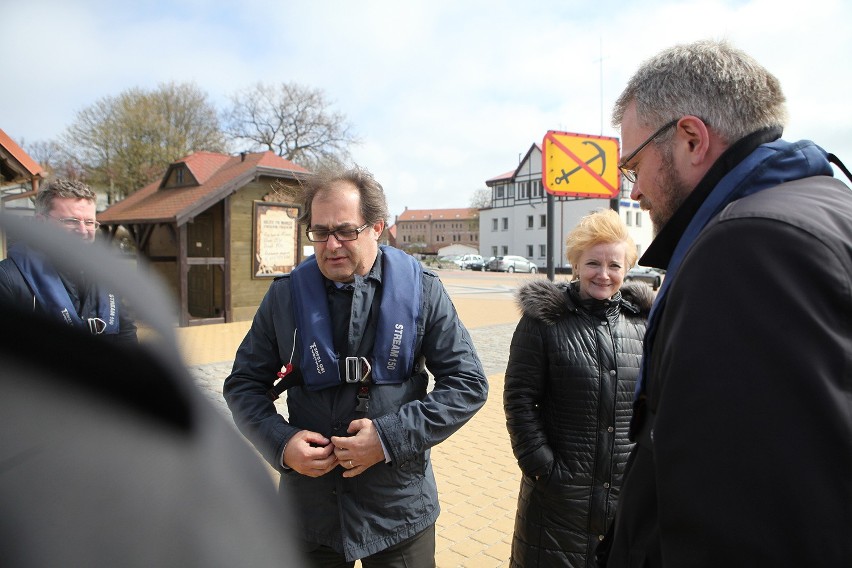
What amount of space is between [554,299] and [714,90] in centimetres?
155

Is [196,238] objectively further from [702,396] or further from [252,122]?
[252,122]

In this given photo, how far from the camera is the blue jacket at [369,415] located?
2.09 m

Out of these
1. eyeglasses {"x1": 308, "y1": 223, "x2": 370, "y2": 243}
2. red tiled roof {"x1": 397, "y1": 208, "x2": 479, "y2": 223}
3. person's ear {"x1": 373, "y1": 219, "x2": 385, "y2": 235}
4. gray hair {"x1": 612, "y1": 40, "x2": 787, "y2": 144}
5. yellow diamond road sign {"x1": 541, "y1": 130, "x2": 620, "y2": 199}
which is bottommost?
eyeglasses {"x1": 308, "y1": 223, "x2": 370, "y2": 243}

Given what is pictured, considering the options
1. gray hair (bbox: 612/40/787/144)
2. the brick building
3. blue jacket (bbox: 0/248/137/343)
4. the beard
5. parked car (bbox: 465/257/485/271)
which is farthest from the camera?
the brick building

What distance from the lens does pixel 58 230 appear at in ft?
1.77

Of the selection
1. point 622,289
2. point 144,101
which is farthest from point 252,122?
point 622,289

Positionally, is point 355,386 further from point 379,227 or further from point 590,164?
point 590,164

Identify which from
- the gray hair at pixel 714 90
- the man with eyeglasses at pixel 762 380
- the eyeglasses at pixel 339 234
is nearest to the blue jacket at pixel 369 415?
the eyeglasses at pixel 339 234

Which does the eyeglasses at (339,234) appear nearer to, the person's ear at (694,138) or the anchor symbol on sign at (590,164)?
the person's ear at (694,138)

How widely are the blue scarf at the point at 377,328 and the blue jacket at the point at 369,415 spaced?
53 millimetres

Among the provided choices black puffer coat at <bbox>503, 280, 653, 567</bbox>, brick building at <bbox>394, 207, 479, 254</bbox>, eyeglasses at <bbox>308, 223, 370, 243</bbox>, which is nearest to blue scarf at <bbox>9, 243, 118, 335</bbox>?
eyeglasses at <bbox>308, 223, 370, 243</bbox>

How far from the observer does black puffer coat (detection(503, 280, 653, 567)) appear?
8.41 ft

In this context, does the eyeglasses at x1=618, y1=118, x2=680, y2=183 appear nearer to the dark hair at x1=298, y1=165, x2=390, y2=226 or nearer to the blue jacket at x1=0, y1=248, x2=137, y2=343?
the dark hair at x1=298, y1=165, x2=390, y2=226

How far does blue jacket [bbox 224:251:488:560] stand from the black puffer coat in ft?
1.46
